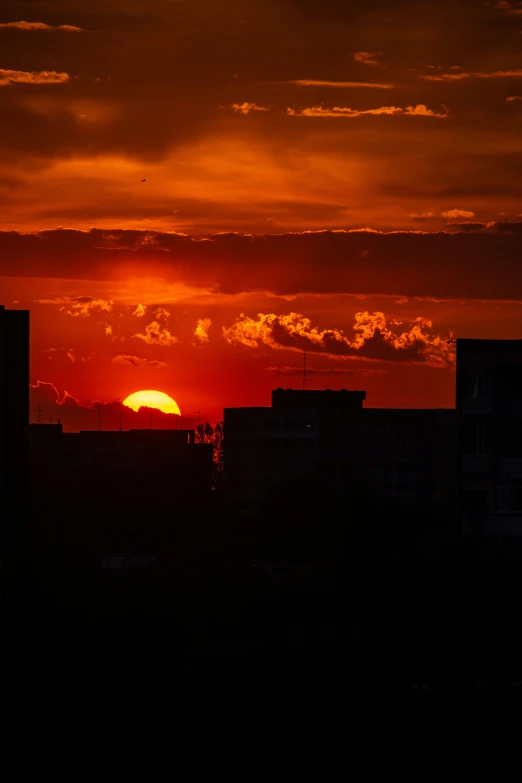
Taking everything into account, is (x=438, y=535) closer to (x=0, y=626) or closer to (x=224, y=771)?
(x=0, y=626)

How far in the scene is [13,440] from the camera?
48406mm

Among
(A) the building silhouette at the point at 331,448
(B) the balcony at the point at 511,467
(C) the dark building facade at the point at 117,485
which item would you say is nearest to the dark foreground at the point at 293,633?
(B) the balcony at the point at 511,467

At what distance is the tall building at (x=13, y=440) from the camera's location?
4769cm

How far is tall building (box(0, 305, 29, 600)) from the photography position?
47.7m

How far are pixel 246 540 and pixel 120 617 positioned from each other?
34.3 metres

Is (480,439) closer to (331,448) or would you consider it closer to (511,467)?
(511,467)

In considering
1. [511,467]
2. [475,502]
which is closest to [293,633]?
[475,502]

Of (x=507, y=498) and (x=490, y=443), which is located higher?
(x=490, y=443)

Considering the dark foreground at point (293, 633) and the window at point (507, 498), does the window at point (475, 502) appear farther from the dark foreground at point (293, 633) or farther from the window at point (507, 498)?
the dark foreground at point (293, 633)

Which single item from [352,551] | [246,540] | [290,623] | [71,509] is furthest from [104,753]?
[71,509]

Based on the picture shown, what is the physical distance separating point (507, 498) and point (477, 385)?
15.7ft

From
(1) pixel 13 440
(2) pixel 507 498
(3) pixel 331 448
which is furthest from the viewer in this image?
(3) pixel 331 448

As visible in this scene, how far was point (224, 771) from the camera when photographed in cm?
2941

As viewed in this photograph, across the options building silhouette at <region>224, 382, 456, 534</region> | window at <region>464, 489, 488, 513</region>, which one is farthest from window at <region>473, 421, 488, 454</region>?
building silhouette at <region>224, 382, 456, 534</region>
